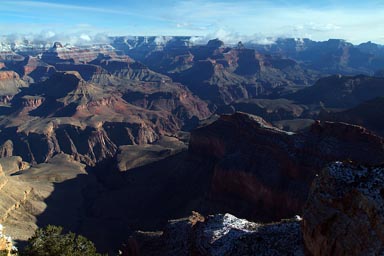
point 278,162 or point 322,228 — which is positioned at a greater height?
point 322,228

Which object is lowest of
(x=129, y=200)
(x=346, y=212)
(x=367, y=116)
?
(x=129, y=200)

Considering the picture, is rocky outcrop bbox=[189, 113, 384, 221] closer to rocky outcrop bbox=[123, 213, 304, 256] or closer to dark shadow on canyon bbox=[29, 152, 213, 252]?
dark shadow on canyon bbox=[29, 152, 213, 252]

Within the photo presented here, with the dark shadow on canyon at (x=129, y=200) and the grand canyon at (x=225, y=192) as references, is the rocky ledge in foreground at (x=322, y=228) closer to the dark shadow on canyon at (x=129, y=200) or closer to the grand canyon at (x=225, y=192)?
the grand canyon at (x=225, y=192)

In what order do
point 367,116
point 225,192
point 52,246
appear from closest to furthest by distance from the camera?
point 52,246
point 225,192
point 367,116

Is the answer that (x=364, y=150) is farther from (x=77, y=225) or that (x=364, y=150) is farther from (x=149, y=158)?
(x=149, y=158)

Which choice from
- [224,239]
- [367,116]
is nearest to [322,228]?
[224,239]

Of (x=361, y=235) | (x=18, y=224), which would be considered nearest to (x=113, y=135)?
(x=18, y=224)

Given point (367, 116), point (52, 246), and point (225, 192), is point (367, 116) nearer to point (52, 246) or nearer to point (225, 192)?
point (225, 192)
